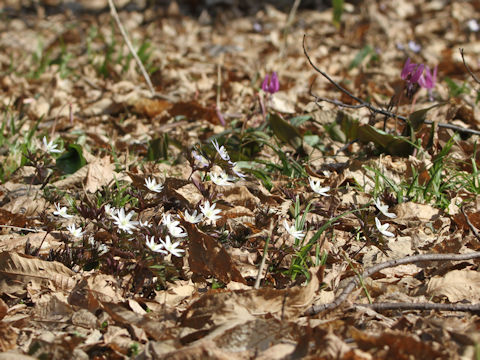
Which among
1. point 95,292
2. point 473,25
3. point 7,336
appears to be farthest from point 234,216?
point 473,25

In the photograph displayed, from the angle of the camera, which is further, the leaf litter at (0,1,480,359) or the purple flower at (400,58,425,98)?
the purple flower at (400,58,425,98)

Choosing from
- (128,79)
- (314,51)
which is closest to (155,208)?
(128,79)

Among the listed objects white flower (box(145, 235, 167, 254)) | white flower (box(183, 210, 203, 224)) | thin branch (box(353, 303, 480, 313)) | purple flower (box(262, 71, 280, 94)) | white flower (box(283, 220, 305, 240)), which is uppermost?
purple flower (box(262, 71, 280, 94))

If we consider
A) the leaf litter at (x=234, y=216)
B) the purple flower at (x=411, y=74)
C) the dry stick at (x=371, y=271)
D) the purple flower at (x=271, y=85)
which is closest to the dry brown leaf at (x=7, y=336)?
the leaf litter at (x=234, y=216)

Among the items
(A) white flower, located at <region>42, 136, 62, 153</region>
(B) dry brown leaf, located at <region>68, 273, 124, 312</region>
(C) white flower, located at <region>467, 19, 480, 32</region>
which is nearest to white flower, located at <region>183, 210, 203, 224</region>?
(B) dry brown leaf, located at <region>68, 273, 124, 312</region>

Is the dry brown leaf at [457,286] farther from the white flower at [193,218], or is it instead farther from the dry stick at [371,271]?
the white flower at [193,218]

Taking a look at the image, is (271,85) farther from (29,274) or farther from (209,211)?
(29,274)

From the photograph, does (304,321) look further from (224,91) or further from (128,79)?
(128,79)

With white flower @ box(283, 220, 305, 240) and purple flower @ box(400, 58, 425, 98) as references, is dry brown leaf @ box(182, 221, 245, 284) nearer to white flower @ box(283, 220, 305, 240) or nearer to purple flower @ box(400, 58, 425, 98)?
white flower @ box(283, 220, 305, 240)
